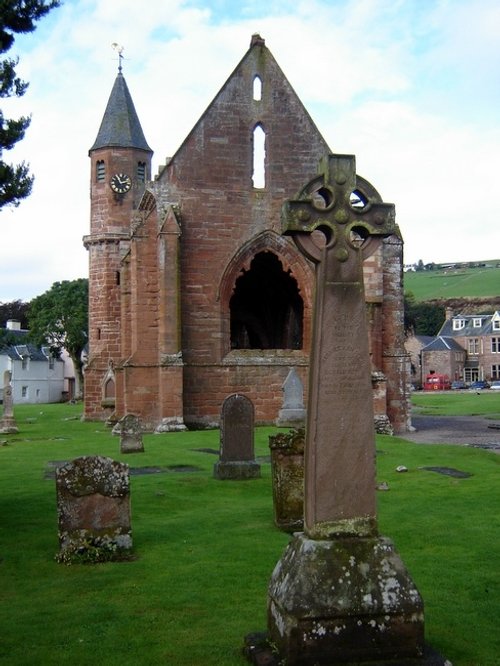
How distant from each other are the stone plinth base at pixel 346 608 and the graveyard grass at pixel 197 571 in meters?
0.61

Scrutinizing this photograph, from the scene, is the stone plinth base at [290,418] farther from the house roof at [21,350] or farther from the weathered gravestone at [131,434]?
the house roof at [21,350]

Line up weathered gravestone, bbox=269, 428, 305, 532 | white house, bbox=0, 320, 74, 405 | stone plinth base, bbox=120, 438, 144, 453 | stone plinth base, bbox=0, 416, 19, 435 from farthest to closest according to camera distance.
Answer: white house, bbox=0, 320, 74, 405
stone plinth base, bbox=0, 416, 19, 435
stone plinth base, bbox=120, 438, 144, 453
weathered gravestone, bbox=269, 428, 305, 532

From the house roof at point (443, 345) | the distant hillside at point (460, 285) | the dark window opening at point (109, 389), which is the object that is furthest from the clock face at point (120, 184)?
the distant hillside at point (460, 285)

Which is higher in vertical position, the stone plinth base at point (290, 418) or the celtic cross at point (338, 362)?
the celtic cross at point (338, 362)

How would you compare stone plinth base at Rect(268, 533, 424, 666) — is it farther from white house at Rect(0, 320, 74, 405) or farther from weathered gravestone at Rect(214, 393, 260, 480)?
white house at Rect(0, 320, 74, 405)

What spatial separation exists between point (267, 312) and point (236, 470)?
2184cm

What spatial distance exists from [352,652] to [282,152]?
21.8 m

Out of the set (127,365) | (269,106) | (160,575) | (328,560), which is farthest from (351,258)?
(269,106)

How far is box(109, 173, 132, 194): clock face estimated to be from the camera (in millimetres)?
33656

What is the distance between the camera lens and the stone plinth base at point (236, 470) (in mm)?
13898

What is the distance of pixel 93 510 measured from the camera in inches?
343

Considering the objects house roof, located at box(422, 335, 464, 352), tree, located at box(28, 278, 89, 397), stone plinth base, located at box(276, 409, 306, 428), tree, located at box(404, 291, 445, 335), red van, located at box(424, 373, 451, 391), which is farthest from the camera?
tree, located at box(404, 291, 445, 335)

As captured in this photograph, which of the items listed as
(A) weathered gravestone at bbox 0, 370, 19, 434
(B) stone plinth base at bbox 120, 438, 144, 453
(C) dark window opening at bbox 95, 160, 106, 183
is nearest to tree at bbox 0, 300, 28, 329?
(C) dark window opening at bbox 95, 160, 106, 183

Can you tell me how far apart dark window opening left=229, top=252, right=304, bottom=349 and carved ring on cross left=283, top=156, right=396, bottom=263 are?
2629cm
